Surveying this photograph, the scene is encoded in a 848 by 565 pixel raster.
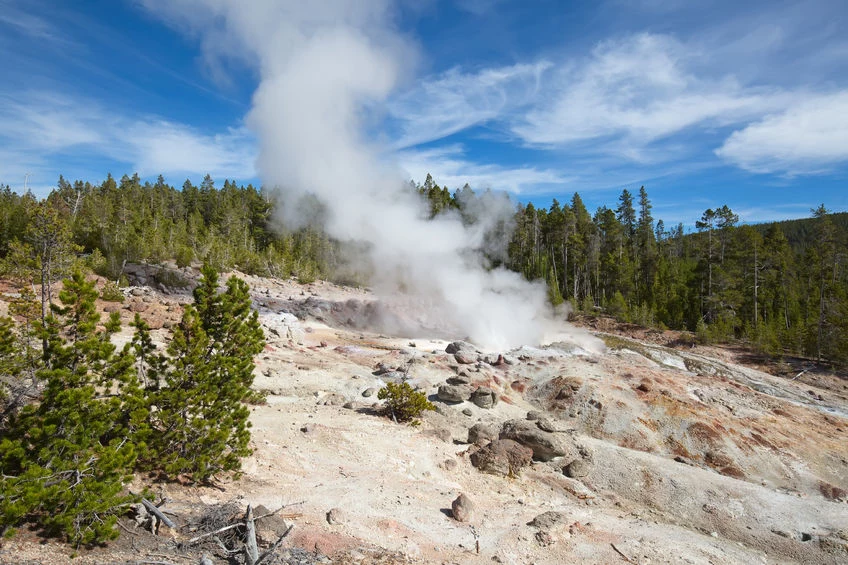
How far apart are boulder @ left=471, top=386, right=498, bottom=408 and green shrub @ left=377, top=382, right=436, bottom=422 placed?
242cm

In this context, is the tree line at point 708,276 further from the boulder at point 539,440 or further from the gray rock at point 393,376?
the boulder at point 539,440

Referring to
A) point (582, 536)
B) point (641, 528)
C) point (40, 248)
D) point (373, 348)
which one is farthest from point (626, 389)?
point (40, 248)

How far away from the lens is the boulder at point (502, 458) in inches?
449

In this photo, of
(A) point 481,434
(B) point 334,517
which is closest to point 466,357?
(A) point 481,434

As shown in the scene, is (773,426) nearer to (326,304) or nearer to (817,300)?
(326,304)

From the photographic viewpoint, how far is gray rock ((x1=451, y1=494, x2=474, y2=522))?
8.63m

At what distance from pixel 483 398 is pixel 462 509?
7204mm

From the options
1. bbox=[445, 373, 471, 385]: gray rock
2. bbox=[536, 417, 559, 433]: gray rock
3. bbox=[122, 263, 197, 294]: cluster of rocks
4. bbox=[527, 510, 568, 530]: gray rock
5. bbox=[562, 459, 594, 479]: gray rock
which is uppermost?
bbox=[122, 263, 197, 294]: cluster of rocks

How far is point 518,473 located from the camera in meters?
11.5

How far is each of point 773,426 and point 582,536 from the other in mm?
11352

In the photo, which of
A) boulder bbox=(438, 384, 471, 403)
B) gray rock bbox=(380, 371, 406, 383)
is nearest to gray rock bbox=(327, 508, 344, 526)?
boulder bbox=(438, 384, 471, 403)

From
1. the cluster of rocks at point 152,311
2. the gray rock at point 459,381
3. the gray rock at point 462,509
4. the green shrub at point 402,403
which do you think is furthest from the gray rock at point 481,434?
the cluster of rocks at point 152,311

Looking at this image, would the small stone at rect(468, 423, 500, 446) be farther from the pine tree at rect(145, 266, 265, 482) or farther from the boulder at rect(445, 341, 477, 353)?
the boulder at rect(445, 341, 477, 353)

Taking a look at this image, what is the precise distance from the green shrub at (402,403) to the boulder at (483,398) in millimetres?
2417
